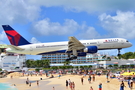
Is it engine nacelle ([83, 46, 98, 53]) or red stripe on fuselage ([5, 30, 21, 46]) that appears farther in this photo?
red stripe on fuselage ([5, 30, 21, 46])

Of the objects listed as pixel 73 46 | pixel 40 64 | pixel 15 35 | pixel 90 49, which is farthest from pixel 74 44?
pixel 40 64

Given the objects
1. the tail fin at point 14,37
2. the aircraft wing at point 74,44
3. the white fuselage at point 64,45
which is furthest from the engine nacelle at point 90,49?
the tail fin at point 14,37

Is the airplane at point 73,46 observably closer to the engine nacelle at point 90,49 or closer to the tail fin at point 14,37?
the engine nacelle at point 90,49

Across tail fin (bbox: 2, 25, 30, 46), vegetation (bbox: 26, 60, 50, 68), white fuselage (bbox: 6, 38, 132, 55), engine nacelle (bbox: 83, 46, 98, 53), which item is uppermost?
tail fin (bbox: 2, 25, 30, 46)

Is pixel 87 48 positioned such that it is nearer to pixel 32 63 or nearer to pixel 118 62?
pixel 118 62

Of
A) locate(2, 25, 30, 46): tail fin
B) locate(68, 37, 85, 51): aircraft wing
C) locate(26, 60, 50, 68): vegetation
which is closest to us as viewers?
locate(68, 37, 85, 51): aircraft wing

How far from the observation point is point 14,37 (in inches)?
1970

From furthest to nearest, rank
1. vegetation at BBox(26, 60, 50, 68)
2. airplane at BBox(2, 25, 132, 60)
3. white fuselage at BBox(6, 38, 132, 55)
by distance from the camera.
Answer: vegetation at BBox(26, 60, 50, 68) < white fuselage at BBox(6, 38, 132, 55) < airplane at BBox(2, 25, 132, 60)

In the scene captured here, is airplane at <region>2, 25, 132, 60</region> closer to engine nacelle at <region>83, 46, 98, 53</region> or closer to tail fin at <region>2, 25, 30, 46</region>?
engine nacelle at <region>83, 46, 98, 53</region>

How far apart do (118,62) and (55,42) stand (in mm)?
45219

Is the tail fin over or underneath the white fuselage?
over

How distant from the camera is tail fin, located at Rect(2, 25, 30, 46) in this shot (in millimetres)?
49688

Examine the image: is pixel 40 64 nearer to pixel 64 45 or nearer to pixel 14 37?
pixel 14 37

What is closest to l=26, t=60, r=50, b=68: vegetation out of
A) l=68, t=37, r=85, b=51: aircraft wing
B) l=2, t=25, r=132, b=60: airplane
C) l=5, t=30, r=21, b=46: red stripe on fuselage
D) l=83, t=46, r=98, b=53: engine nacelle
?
l=5, t=30, r=21, b=46: red stripe on fuselage
